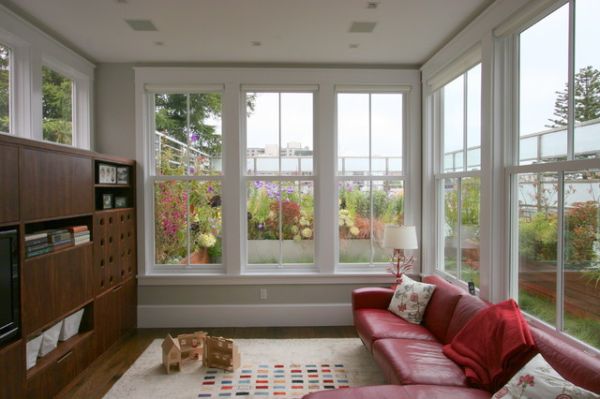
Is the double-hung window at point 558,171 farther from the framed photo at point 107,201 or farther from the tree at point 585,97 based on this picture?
the framed photo at point 107,201

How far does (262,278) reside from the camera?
4.29m

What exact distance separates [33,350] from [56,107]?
7.36 ft

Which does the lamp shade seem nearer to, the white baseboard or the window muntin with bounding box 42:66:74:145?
the white baseboard

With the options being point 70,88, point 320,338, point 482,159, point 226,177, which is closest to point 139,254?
point 226,177

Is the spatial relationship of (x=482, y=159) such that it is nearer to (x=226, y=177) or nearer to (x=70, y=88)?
(x=226, y=177)

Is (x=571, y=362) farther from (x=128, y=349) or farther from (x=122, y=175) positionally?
(x=122, y=175)

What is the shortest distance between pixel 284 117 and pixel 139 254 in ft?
7.36

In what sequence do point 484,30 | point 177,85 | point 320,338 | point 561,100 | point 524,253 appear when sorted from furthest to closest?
point 177,85, point 320,338, point 484,30, point 524,253, point 561,100

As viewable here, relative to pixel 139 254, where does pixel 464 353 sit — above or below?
below

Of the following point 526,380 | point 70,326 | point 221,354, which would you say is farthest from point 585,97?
point 70,326

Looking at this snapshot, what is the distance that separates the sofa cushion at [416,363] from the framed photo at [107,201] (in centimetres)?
272

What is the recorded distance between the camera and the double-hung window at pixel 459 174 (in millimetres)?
3332

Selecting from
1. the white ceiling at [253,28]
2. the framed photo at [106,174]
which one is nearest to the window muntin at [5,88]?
the white ceiling at [253,28]

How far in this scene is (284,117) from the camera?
442cm
